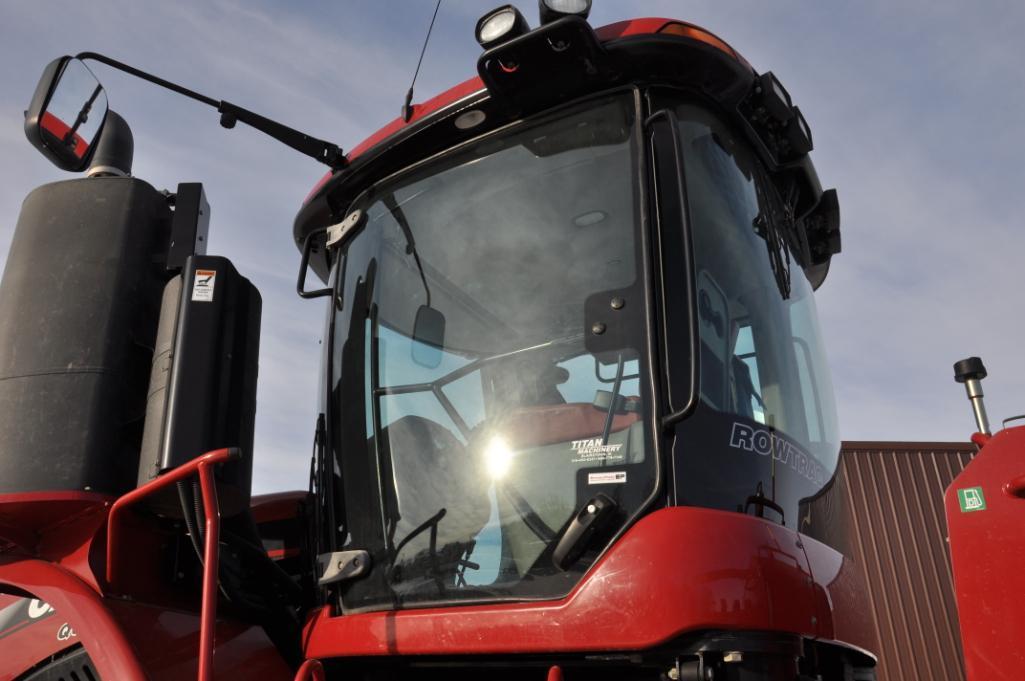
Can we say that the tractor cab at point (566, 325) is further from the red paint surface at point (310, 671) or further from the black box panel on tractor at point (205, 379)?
the black box panel on tractor at point (205, 379)

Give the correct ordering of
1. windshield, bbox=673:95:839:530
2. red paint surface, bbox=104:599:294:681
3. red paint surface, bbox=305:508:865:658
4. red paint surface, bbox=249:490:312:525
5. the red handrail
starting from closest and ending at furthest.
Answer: red paint surface, bbox=305:508:865:658, the red handrail, windshield, bbox=673:95:839:530, red paint surface, bbox=104:599:294:681, red paint surface, bbox=249:490:312:525

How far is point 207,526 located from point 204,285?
0.59 meters

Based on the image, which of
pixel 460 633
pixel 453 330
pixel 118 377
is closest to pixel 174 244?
pixel 118 377

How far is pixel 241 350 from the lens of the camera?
78.7 inches

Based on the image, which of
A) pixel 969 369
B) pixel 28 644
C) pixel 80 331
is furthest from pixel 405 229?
pixel 969 369

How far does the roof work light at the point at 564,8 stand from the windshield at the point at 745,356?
0.33 meters

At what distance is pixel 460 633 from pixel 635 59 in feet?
4.45

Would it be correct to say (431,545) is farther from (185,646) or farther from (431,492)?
(185,646)

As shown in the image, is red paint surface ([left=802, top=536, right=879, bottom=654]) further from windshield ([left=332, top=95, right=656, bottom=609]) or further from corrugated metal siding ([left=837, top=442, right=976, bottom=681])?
corrugated metal siding ([left=837, top=442, right=976, bottom=681])

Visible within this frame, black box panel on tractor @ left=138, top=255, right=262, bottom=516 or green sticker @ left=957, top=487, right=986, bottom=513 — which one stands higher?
black box panel on tractor @ left=138, top=255, right=262, bottom=516

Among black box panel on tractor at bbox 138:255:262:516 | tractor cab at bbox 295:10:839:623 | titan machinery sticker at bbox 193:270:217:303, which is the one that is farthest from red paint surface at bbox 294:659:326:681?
titan machinery sticker at bbox 193:270:217:303

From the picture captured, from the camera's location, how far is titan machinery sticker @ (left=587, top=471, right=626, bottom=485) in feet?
5.48

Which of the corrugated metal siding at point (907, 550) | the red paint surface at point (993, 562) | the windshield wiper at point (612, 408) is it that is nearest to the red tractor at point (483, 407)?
the windshield wiper at point (612, 408)

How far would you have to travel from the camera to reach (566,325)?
6.15 feet
